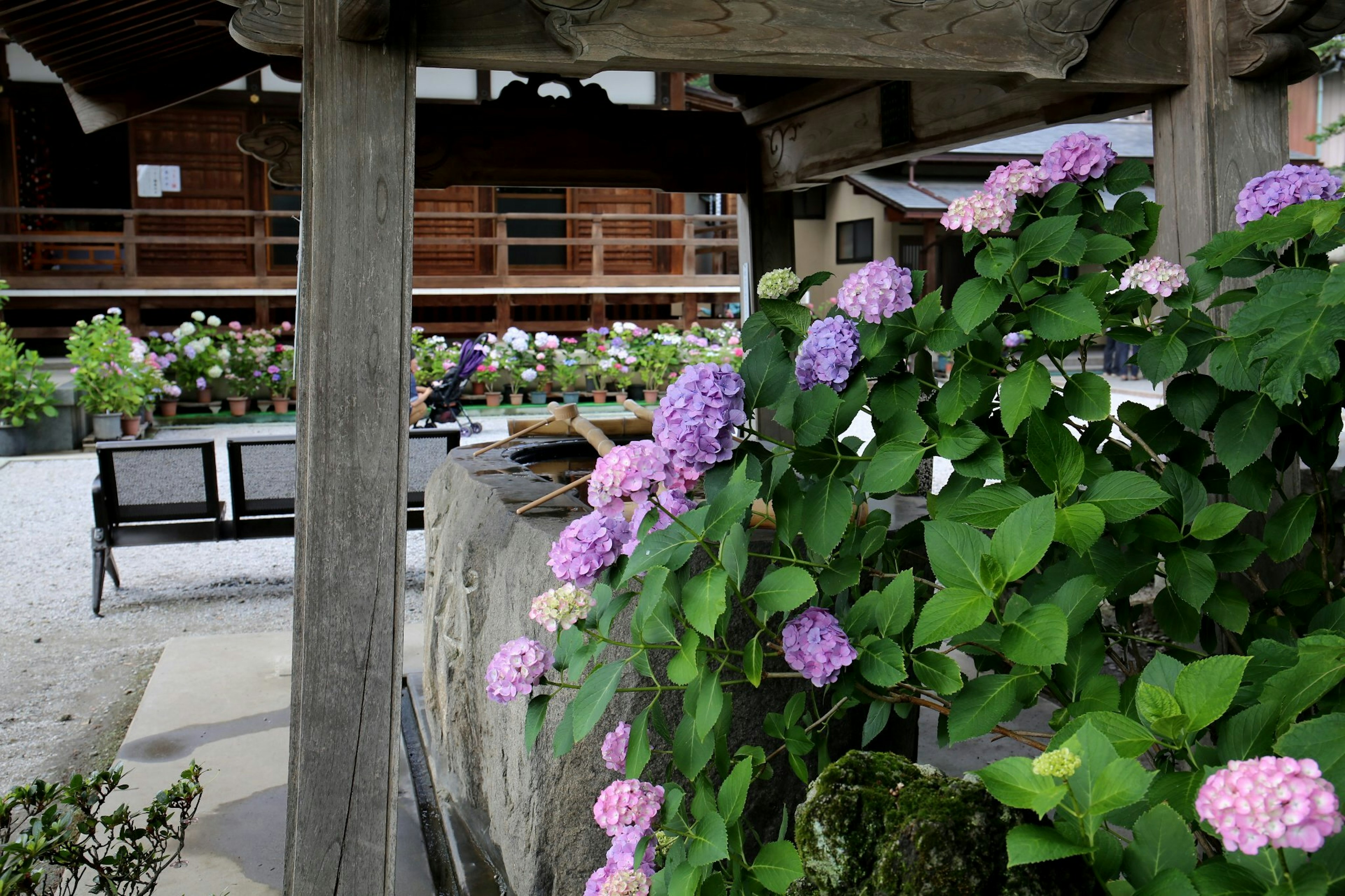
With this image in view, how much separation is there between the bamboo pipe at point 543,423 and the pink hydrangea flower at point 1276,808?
2479mm

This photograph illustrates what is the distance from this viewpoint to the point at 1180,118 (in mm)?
2523

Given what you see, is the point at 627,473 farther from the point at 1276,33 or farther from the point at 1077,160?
the point at 1276,33

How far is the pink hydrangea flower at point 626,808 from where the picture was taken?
5.08ft

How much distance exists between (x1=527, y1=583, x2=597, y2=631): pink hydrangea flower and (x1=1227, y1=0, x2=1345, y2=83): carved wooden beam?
6.18 feet

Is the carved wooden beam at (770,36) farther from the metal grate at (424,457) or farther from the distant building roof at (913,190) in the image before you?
the distant building roof at (913,190)

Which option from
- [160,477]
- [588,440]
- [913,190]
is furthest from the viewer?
[913,190]

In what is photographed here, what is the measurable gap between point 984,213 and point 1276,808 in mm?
1085

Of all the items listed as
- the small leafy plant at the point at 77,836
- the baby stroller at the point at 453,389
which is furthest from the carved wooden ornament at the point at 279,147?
the baby stroller at the point at 453,389

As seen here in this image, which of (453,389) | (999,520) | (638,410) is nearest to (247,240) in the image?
(453,389)

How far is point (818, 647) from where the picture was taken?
154 centimetres

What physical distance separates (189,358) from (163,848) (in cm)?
1073

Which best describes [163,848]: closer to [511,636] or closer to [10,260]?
[511,636]

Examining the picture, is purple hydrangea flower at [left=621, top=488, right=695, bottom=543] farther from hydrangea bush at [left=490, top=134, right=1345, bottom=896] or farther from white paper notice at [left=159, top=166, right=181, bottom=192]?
white paper notice at [left=159, top=166, right=181, bottom=192]

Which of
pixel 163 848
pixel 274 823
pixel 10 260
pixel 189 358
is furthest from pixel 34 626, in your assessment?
pixel 10 260
